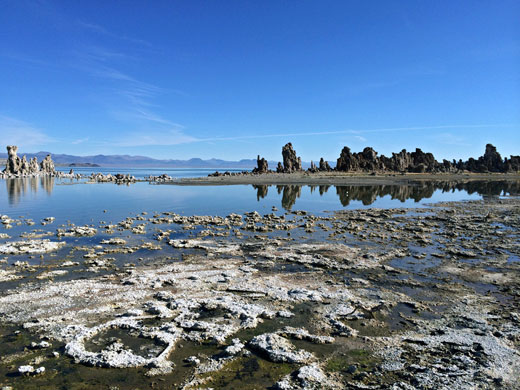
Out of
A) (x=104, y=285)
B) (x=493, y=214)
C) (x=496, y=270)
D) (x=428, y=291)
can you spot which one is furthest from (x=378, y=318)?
(x=493, y=214)

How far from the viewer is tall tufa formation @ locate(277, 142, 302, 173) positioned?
11750 cm

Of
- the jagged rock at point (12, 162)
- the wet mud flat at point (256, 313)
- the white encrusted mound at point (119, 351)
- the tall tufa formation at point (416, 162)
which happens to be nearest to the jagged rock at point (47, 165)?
the jagged rock at point (12, 162)

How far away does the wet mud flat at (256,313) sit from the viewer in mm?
6453

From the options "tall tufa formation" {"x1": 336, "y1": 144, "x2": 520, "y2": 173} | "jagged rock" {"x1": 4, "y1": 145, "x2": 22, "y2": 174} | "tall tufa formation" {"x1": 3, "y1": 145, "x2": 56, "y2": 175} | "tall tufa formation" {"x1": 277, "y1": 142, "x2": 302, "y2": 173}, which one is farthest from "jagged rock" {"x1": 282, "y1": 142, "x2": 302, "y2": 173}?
"jagged rock" {"x1": 4, "y1": 145, "x2": 22, "y2": 174}

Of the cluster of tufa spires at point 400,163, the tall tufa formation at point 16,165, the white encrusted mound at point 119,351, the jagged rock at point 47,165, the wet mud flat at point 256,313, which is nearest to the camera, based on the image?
the wet mud flat at point 256,313

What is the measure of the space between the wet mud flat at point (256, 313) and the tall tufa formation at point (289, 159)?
329ft

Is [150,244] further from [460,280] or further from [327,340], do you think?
[460,280]

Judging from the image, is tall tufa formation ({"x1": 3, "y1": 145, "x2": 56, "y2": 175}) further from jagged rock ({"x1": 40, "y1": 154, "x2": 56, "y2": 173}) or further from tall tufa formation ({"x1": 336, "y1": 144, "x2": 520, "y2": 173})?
tall tufa formation ({"x1": 336, "y1": 144, "x2": 520, "y2": 173})

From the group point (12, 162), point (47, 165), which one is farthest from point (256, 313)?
point (47, 165)

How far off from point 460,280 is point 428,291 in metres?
2.19

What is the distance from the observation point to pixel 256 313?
8.98 metres

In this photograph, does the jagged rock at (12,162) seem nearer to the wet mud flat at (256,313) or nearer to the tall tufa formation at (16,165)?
the tall tufa formation at (16,165)

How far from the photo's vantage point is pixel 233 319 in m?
8.69

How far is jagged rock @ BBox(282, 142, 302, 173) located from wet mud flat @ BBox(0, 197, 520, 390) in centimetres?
10041
